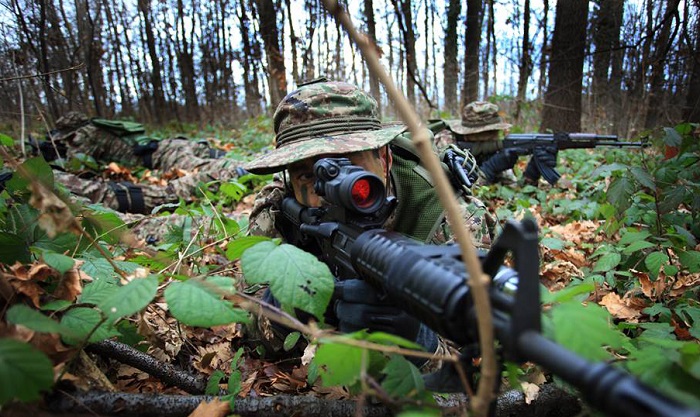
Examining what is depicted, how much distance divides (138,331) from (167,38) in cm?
1904

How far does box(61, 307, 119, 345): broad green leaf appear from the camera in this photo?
100 centimetres

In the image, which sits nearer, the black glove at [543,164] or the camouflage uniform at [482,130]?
the black glove at [543,164]

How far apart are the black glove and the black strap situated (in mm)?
5094

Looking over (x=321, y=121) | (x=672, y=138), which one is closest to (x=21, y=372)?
(x=321, y=121)

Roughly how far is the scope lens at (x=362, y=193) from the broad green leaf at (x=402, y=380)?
19.4 inches

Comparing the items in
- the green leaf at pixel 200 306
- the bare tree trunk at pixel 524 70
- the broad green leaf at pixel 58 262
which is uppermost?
the bare tree trunk at pixel 524 70

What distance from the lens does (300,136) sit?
210 centimetres

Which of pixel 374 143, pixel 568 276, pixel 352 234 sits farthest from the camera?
pixel 568 276

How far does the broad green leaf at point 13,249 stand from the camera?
1169mm

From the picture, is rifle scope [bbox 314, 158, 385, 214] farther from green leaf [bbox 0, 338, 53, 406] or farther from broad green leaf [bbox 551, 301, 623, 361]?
green leaf [bbox 0, 338, 53, 406]

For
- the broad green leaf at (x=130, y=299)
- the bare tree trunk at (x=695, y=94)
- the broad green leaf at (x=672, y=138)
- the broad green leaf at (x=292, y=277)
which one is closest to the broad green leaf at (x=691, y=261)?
the broad green leaf at (x=672, y=138)

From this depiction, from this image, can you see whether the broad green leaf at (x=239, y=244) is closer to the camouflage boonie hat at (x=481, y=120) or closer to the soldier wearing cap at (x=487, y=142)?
the soldier wearing cap at (x=487, y=142)

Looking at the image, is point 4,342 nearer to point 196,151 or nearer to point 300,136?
point 300,136

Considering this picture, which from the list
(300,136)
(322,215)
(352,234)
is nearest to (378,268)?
(352,234)
